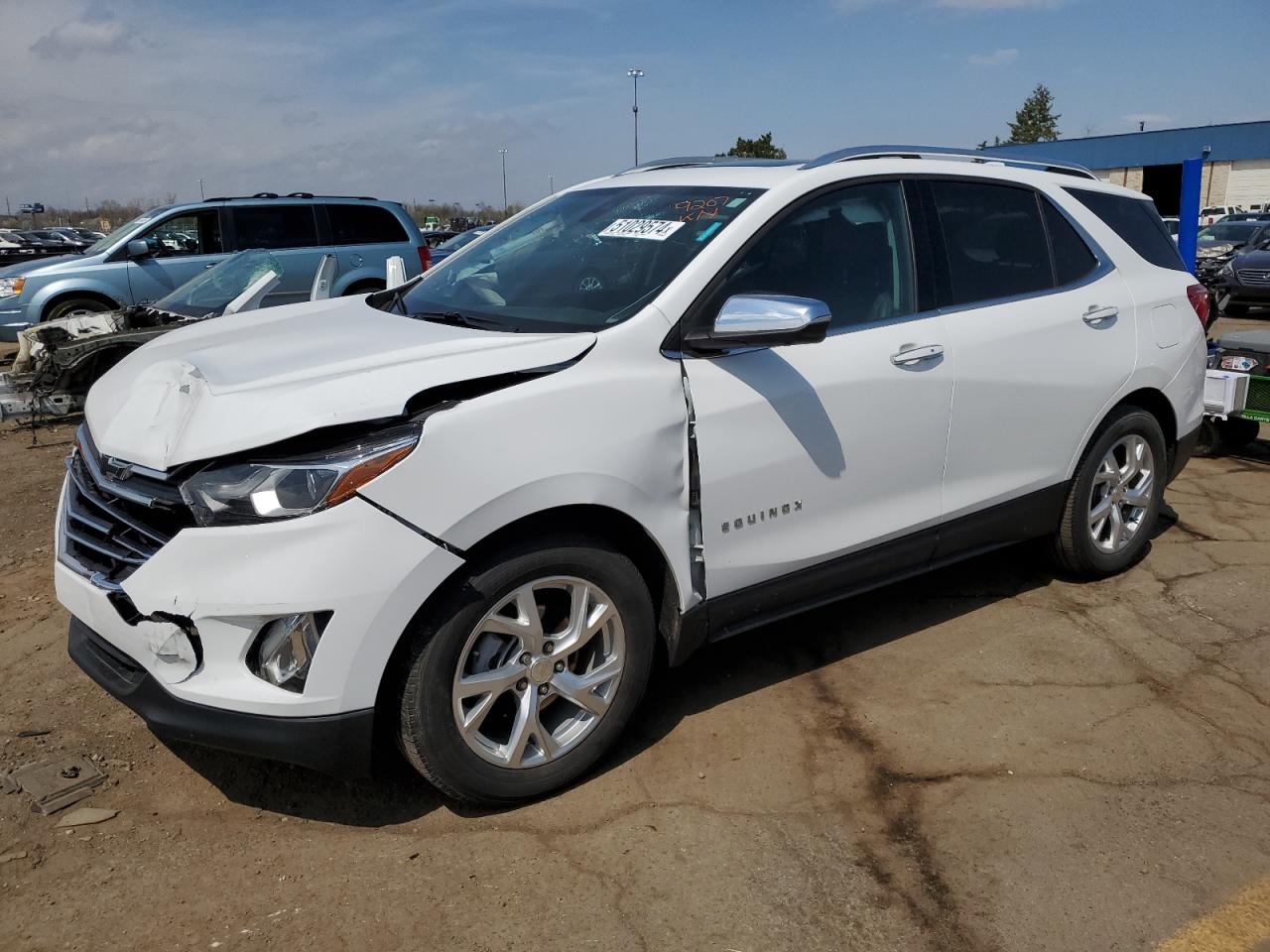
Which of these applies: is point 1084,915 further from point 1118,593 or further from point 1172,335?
point 1172,335

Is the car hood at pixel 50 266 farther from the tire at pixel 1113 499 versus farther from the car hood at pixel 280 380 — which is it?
the tire at pixel 1113 499

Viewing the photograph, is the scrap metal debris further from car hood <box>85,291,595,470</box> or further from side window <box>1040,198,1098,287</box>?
side window <box>1040,198,1098,287</box>

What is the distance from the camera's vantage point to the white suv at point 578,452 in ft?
8.53

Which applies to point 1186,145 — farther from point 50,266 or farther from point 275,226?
point 50,266

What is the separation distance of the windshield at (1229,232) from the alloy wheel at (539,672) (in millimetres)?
20512

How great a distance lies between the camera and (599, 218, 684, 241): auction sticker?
3.47m

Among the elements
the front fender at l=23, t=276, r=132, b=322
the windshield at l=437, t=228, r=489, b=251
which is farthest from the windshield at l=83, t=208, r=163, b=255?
the windshield at l=437, t=228, r=489, b=251

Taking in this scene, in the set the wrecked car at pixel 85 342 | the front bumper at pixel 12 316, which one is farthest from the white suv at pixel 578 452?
the front bumper at pixel 12 316

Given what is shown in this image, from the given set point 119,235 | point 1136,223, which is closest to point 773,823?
point 1136,223

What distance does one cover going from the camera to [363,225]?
11.8 m

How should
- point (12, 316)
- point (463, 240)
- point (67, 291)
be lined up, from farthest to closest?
point (463, 240)
point (12, 316)
point (67, 291)

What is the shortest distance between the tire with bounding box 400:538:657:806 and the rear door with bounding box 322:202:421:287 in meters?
9.15

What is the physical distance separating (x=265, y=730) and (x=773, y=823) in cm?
144

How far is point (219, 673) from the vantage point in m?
2.61
